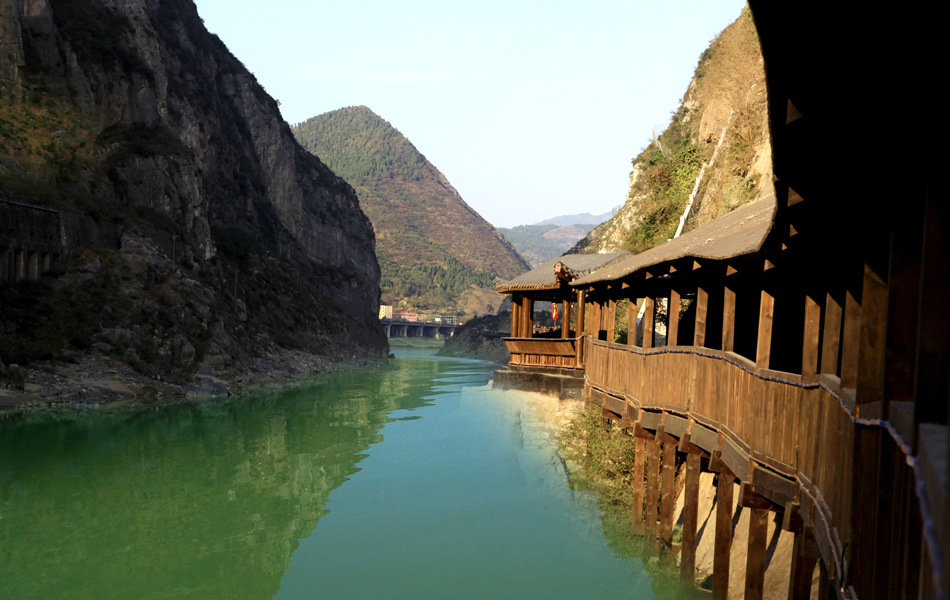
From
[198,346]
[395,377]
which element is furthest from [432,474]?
[395,377]

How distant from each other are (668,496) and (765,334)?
5.40m

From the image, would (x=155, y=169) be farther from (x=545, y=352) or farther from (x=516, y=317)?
(x=545, y=352)

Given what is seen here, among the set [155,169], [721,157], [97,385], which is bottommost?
[97,385]

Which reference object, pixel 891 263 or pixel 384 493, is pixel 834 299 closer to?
pixel 891 263

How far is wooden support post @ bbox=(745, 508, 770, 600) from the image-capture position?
9.24 metres

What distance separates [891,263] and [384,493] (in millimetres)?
16299

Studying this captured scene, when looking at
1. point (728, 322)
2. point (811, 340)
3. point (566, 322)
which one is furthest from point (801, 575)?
point (566, 322)

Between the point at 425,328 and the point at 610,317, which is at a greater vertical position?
the point at 610,317

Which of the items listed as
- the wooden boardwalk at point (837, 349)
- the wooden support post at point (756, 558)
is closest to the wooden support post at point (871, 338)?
the wooden boardwalk at point (837, 349)

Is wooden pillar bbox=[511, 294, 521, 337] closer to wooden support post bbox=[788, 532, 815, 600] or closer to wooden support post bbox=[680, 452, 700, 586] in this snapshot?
wooden support post bbox=[680, 452, 700, 586]

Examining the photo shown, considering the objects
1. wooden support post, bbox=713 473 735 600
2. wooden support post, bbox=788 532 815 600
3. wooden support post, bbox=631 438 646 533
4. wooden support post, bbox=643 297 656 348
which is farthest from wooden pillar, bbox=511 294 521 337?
wooden support post, bbox=788 532 815 600

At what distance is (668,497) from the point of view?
1403 centimetres

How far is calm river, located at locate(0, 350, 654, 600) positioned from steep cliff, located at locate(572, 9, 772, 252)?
10.0 metres

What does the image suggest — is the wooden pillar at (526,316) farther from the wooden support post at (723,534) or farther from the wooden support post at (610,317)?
the wooden support post at (723,534)
